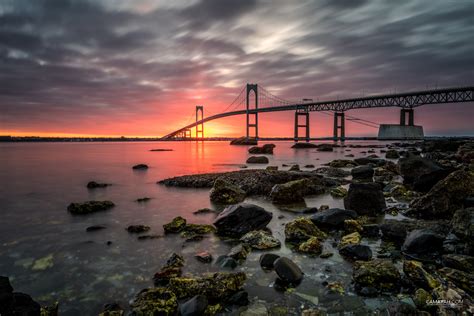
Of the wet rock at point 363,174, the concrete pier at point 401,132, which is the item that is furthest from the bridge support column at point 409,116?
the wet rock at point 363,174

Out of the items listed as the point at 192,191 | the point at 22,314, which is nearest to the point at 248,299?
the point at 22,314

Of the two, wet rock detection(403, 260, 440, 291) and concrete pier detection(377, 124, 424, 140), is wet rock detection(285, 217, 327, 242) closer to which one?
wet rock detection(403, 260, 440, 291)

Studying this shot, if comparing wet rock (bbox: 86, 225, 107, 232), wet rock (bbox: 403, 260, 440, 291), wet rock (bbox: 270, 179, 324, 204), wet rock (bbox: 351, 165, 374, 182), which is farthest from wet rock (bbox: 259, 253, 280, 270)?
wet rock (bbox: 351, 165, 374, 182)

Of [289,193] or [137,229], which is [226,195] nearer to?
[289,193]

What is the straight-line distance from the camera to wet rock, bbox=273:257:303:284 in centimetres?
446

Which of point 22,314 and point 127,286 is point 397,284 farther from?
point 22,314

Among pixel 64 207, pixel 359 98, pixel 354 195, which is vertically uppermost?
pixel 359 98

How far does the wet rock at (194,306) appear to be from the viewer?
3.59 metres

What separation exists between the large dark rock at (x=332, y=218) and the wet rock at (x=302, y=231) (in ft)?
1.50

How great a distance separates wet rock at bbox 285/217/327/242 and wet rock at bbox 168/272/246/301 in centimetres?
234

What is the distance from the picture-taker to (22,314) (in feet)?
10.7

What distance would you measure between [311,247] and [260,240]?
111 cm

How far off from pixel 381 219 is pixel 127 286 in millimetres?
6785

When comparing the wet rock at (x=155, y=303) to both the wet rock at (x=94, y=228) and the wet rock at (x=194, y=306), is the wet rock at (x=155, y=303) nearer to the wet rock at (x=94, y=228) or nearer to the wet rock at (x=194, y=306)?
the wet rock at (x=194, y=306)
